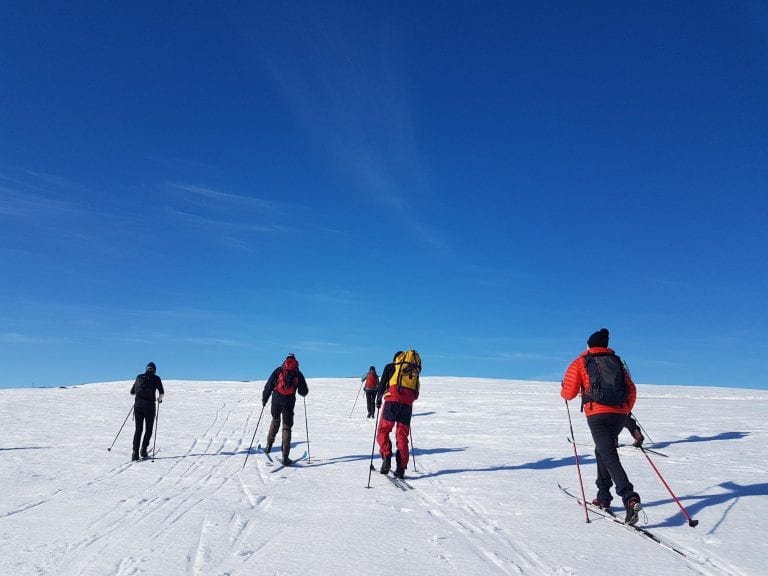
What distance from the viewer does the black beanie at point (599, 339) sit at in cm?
607

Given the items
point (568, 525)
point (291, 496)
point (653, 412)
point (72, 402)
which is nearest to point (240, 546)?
point (291, 496)

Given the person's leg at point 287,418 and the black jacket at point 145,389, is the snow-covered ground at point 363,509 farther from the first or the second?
the black jacket at point 145,389

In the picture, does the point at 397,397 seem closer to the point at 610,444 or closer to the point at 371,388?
the point at 610,444

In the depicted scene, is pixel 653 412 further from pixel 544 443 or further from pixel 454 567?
pixel 454 567

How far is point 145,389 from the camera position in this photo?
37.6 ft

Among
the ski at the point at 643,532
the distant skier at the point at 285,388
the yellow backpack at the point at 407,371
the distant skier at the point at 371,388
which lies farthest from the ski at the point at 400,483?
the distant skier at the point at 371,388

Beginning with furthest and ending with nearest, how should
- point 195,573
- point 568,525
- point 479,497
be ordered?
point 479,497, point 568,525, point 195,573

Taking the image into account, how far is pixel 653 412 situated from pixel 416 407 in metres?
9.87

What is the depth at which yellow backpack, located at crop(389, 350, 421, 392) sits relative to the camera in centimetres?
898

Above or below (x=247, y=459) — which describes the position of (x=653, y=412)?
above

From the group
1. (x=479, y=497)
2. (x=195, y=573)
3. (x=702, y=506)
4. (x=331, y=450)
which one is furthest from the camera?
(x=331, y=450)

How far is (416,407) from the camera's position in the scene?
24609 millimetres

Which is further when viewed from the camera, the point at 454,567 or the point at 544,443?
the point at 544,443

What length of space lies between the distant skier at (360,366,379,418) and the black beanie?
14.3 m
